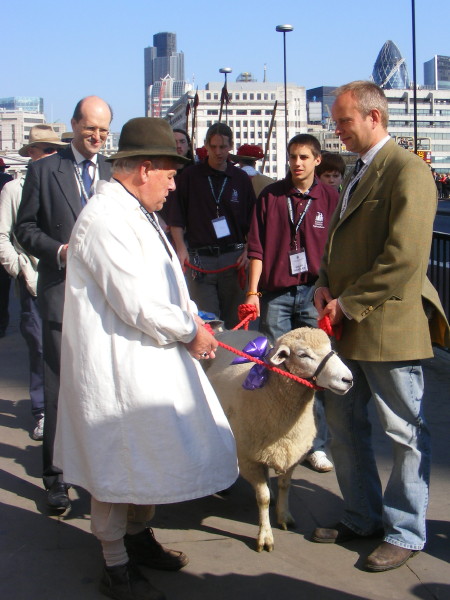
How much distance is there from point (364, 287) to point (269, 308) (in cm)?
162

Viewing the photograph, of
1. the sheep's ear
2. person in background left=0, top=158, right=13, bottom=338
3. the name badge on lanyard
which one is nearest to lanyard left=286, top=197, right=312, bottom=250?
the name badge on lanyard

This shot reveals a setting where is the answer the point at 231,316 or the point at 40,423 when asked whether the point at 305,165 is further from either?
the point at 40,423

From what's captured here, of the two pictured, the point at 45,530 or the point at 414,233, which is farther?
the point at 45,530

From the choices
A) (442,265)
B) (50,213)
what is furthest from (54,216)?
(442,265)

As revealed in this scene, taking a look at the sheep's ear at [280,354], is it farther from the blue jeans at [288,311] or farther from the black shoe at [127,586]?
the black shoe at [127,586]

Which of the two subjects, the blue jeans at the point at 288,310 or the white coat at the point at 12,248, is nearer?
the blue jeans at the point at 288,310

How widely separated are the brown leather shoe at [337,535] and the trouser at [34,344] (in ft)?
9.51

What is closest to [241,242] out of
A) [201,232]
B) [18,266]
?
[201,232]

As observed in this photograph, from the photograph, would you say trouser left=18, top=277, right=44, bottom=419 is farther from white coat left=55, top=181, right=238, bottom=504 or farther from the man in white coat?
white coat left=55, top=181, right=238, bottom=504

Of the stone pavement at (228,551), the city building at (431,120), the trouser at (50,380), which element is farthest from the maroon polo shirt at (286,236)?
the city building at (431,120)

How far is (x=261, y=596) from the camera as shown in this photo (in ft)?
11.2

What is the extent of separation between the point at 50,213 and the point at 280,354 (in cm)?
166

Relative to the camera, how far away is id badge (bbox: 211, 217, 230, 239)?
6027 mm

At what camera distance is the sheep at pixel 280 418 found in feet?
12.8
